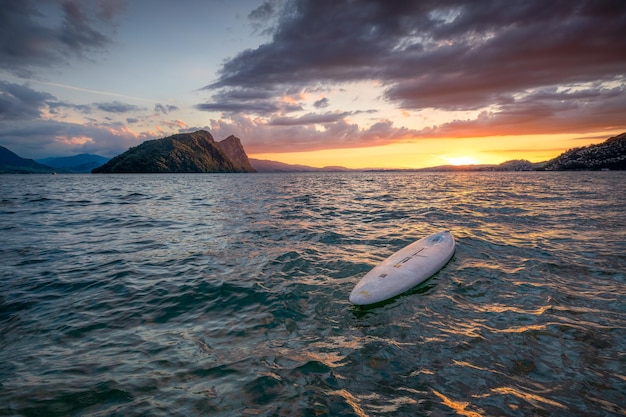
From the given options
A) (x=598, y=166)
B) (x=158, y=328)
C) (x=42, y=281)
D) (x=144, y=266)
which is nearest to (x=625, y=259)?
(x=158, y=328)

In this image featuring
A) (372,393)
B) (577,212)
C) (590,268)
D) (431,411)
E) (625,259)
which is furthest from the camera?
(577,212)

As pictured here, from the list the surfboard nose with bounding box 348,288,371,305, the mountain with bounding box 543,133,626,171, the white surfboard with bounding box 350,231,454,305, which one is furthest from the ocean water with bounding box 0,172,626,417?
the mountain with bounding box 543,133,626,171

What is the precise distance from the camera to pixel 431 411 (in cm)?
424

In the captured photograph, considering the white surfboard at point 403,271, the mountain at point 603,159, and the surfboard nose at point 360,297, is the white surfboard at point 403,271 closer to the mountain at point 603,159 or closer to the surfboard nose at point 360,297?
the surfboard nose at point 360,297

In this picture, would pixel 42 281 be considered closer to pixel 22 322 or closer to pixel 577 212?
pixel 22 322

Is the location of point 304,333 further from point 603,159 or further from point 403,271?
point 603,159

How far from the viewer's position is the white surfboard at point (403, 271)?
772 centimetres

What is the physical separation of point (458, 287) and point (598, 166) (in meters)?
242

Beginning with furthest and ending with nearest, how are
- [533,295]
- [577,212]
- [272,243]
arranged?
1. [577,212]
2. [272,243]
3. [533,295]

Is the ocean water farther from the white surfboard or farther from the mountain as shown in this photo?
the mountain

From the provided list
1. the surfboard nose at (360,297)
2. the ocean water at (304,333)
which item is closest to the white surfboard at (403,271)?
the surfboard nose at (360,297)

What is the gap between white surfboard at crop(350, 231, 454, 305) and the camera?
7.72m

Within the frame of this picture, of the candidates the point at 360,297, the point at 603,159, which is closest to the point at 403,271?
the point at 360,297

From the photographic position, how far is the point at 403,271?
8.85 meters
